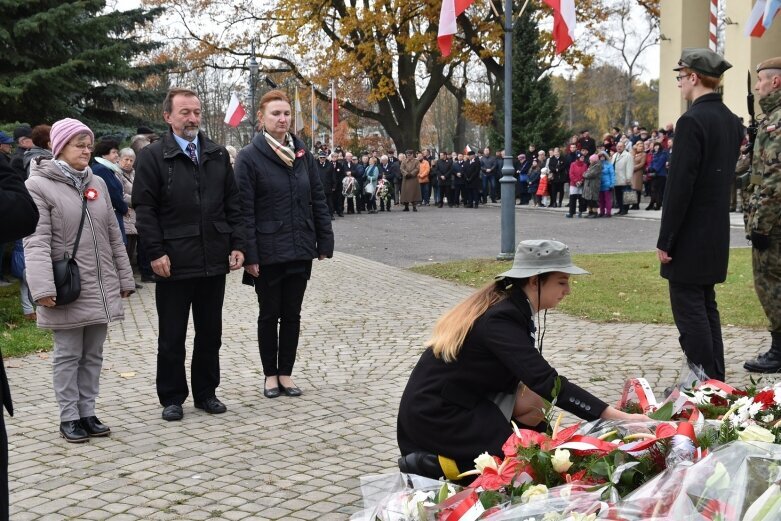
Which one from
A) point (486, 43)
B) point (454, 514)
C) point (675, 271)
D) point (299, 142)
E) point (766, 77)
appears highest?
point (486, 43)

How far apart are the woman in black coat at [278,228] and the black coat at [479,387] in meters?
2.55

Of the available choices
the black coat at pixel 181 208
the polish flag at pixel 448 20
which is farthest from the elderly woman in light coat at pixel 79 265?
the polish flag at pixel 448 20

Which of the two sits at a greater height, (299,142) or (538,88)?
(538,88)

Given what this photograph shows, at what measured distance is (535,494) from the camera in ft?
9.62

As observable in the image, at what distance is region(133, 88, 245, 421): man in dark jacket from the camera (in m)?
6.06

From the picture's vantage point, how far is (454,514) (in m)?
3.00

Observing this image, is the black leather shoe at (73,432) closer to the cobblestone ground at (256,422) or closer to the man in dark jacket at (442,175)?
the cobblestone ground at (256,422)

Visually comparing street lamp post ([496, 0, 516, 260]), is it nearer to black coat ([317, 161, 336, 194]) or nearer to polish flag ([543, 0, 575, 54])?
polish flag ([543, 0, 575, 54])

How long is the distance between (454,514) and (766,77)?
195 inches

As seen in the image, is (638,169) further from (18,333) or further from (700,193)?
(700,193)

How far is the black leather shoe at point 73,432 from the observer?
5691mm

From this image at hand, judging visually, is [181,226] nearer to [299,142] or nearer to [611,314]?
[299,142]

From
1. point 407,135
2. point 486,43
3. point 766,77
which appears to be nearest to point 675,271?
point 766,77

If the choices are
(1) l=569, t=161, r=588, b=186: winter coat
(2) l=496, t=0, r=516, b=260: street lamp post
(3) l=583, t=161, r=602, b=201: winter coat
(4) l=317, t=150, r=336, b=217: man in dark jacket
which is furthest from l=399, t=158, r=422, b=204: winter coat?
(2) l=496, t=0, r=516, b=260: street lamp post
